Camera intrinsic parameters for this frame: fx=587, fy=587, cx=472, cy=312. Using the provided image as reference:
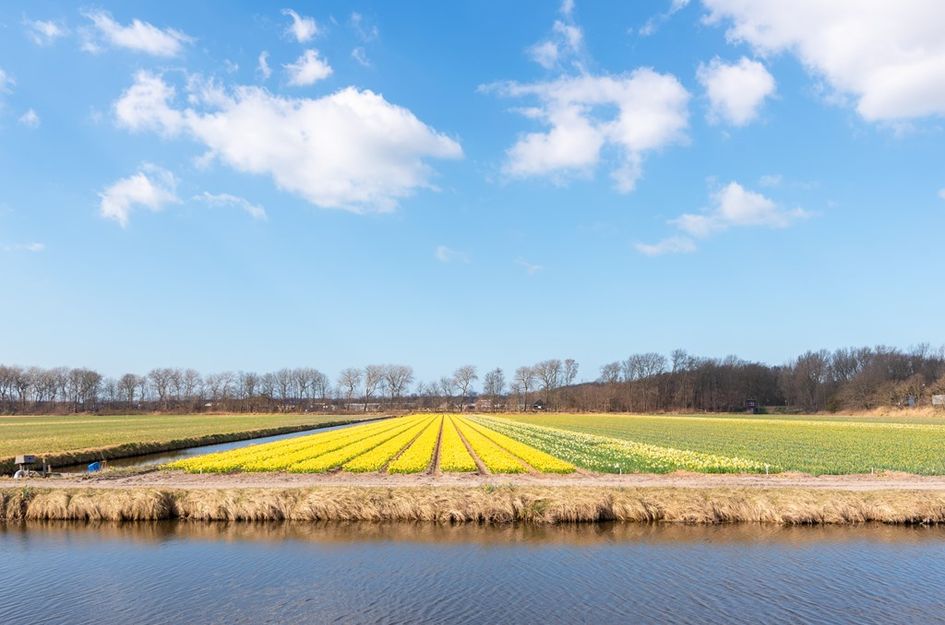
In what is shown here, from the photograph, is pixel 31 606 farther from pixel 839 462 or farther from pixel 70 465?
pixel 839 462

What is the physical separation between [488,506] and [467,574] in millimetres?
6693

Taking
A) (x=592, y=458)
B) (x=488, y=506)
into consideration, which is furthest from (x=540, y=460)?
(x=488, y=506)

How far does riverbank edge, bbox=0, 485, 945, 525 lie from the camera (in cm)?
2208

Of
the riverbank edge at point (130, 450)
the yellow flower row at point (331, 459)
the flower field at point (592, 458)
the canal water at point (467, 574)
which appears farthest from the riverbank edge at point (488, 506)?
the riverbank edge at point (130, 450)

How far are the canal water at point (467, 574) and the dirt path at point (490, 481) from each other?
5.55m

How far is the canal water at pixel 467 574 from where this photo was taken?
1314 centimetres

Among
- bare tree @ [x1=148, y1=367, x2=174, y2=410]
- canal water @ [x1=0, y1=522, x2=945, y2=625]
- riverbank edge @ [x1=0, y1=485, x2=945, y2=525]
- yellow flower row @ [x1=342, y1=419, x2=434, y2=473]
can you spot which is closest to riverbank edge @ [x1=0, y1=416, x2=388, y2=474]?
riverbank edge @ [x1=0, y1=485, x2=945, y2=525]

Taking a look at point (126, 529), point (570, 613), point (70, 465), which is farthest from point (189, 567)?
point (70, 465)

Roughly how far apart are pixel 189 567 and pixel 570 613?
10792 millimetres

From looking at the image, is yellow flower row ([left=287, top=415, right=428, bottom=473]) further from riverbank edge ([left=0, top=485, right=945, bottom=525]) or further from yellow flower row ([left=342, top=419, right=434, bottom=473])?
riverbank edge ([left=0, top=485, right=945, bottom=525])

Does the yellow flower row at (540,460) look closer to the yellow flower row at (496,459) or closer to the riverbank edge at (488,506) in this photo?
the yellow flower row at (496,459)

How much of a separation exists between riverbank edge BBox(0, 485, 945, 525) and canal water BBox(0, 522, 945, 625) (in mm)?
885

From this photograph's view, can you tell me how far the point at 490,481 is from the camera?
2852cm

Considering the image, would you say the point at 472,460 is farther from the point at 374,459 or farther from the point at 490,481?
the point at 490,481
